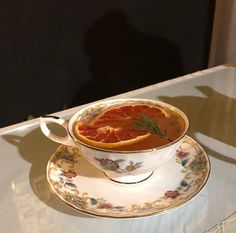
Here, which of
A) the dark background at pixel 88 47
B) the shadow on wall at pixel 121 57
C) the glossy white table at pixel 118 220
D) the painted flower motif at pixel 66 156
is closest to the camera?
the glossy white table at pixel 118 220

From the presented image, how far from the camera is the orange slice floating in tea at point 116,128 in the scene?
0.48 m

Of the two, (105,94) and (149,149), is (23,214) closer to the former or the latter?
(149,149)

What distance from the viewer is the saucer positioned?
46cm

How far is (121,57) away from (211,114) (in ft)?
2.91

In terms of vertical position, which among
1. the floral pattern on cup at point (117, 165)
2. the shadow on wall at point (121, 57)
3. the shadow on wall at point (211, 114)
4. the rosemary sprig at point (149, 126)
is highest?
the rosemary sprig at point (149, 126)

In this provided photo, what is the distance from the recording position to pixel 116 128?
507 mm

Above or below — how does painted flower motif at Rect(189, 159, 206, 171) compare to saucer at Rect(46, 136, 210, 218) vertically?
above

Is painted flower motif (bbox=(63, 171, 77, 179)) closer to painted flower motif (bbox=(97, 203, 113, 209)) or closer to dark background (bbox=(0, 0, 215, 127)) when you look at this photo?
painted flower motif (bbox=(97, 203, 113, 209))

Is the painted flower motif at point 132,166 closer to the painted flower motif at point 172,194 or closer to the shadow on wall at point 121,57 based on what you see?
the painted flower motif at point 172,194

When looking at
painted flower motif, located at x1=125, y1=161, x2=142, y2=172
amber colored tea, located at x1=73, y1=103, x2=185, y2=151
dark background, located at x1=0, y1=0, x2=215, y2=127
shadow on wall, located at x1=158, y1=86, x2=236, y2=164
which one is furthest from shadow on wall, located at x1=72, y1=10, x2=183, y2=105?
painted flower motif, located at x1=125, y1=161, x2=142, y2=172

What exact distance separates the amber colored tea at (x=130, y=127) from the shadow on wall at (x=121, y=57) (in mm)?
947

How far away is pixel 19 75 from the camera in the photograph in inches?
54.0

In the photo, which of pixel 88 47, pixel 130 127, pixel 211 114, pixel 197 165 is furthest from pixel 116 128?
pixel 88 47

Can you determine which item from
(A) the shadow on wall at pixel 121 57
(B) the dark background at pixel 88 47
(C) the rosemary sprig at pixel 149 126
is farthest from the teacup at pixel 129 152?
(A) the shadow on wall at pixel 121 57
